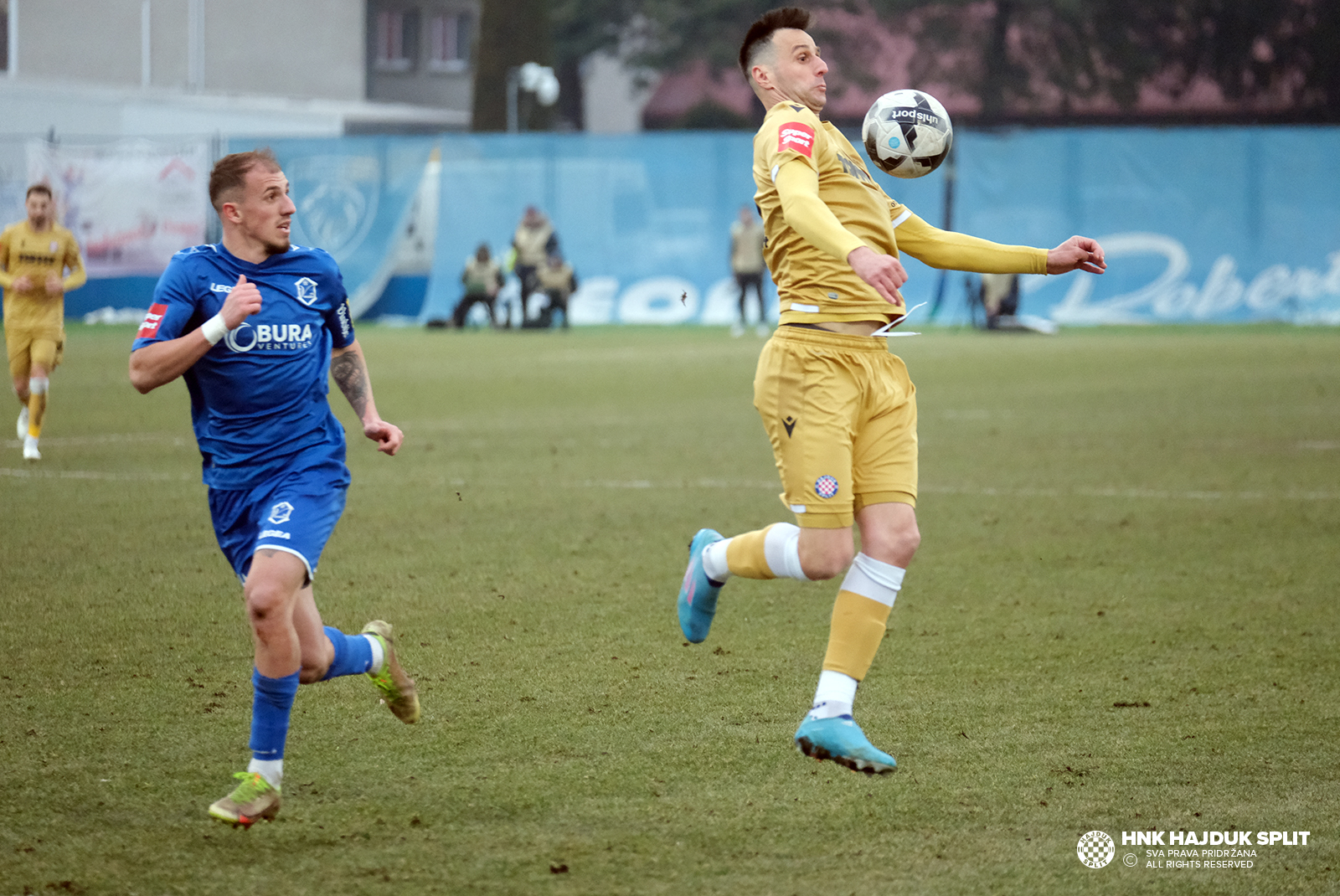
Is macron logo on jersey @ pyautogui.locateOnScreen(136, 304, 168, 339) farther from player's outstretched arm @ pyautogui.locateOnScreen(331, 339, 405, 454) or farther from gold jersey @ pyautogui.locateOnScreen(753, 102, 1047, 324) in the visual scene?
gold jersey @ pyautogui.locateOnScreen(753, 102, 1047, 324)

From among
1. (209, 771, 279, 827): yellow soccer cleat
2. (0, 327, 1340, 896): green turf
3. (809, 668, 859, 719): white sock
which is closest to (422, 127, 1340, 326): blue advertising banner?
(0, 327, 1340, 896): green turf

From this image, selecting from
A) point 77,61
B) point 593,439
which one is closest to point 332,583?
point 593,439

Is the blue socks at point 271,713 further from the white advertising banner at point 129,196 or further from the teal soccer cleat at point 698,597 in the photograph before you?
the white advertising banner at point 129,196

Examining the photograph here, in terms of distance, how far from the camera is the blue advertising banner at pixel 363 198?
3191 cm

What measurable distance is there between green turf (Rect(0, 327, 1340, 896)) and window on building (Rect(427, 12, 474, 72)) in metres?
46.8

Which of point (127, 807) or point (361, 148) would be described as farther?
point (361, 148)

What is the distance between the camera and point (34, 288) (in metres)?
13.8

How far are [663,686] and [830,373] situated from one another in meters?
1.50

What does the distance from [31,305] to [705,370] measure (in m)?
9.38

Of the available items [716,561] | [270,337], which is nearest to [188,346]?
[270,337]

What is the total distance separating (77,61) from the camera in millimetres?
42656

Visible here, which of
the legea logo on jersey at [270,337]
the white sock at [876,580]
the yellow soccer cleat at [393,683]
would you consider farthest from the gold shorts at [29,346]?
the white sock at [876,580]

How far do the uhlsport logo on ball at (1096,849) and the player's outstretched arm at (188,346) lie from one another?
8.70 ft

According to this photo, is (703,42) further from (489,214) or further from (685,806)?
(685,806)
